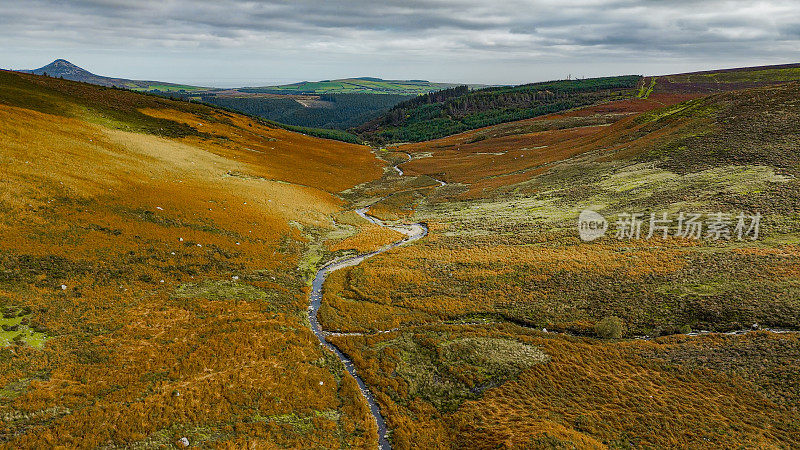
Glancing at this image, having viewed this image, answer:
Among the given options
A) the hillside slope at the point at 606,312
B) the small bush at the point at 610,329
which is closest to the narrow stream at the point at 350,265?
the hillside slope at the point at 606,312

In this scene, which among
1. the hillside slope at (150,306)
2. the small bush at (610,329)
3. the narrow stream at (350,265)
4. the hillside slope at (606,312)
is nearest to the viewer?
the hillside slope at (150,306)

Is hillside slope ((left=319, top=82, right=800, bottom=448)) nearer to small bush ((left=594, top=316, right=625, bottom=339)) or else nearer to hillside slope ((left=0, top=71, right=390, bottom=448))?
small bush ((left=594, top=316, right=625, bottom=339))

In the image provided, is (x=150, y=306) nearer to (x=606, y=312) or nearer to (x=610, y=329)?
(x=610, y=329)

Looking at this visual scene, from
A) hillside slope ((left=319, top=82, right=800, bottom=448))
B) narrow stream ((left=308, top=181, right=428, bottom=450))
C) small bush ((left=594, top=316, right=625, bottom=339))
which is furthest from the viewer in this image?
small bush ((left=594, top=316, right=625, bottom=339))

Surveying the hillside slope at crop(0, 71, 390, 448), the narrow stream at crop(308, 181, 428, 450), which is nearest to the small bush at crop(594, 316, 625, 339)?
the narrow stream at crop(308, 181, 428, 450)

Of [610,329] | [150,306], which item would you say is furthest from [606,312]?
[150,306]

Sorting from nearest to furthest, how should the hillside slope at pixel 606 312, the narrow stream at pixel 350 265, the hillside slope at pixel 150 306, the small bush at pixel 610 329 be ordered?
the hillside slope at pixel 150 306 < the hillside slope at pixel 606 312 < the narrow stream at pixel 350 265 < the small bush at pixel 610 329

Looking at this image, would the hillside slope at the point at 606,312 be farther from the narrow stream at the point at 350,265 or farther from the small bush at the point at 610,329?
the narrow stream at the point at 350,265
